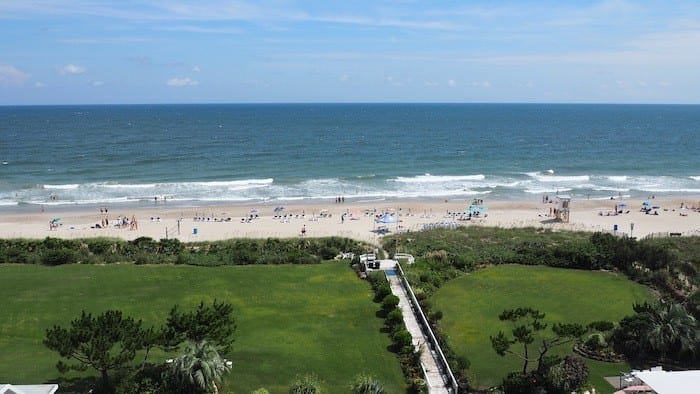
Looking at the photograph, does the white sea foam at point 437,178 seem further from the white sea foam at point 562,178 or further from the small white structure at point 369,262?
the small white structure at point 369,262

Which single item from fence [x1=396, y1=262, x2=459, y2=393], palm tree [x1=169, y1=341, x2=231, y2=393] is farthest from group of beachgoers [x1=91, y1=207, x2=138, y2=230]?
palm tree [x1=169, y1=341, x2=231, y2=393]

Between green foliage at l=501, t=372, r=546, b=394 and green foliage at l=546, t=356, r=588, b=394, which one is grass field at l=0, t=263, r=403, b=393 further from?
green foliage at l=546, t=356, r=588, b=394

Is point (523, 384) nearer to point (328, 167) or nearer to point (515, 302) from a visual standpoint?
point (515, 302)

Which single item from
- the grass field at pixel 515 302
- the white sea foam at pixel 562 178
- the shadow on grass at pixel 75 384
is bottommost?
the grass field at pixel 515 302

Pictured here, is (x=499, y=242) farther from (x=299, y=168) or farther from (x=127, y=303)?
(x=299, y=168)

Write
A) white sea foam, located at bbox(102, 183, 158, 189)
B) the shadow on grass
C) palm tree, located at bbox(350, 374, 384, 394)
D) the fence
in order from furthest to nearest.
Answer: white sea foam, located at bbox(102, 183, 158, 189), the fence, the shadow on grass, palm tree, located at bbox(350, 374, 384, 394)

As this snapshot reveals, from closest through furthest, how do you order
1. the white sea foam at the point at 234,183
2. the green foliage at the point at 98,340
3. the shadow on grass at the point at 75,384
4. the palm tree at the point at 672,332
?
the green foliage at the point at 98,340 → the shadow on grass at the point at 75,384 → the palm tree at the point at 672,332 → the white sea foam at the point at 234,183

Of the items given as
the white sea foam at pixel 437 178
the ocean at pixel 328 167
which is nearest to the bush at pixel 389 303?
the ocean at pixel 328 167
